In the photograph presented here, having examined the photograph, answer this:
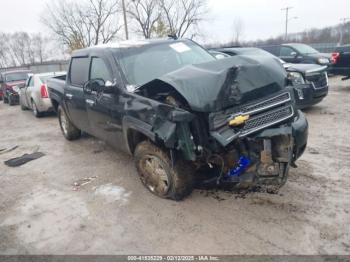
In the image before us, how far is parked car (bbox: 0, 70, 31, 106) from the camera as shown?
584 inches

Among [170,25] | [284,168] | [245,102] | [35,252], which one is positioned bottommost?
[35,252]

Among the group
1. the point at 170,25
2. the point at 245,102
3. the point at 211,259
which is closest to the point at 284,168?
the point at 245,102

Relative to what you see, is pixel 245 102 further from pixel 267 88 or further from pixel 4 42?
pixel 4 42

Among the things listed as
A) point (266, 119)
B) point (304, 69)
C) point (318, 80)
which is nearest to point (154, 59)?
point (266, 119)

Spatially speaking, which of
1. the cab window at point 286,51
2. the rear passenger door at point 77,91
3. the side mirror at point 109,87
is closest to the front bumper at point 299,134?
the side mirror at point 109,87

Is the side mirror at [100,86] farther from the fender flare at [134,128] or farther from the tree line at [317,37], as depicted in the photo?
the tree line at [317,37]

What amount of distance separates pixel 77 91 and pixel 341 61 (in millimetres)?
9289

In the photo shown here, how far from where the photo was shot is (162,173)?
3648 mm

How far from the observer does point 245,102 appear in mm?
3074

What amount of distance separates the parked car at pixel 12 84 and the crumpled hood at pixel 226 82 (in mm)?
13414

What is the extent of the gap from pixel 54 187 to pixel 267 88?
329 centimetres

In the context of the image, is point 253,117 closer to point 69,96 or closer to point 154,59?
point 154,59

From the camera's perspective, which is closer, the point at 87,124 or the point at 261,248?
the point at 261,248

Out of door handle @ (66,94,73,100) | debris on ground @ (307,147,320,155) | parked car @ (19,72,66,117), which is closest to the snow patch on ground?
door handle @ (66,94,73,100)
